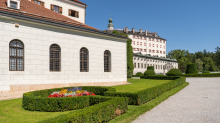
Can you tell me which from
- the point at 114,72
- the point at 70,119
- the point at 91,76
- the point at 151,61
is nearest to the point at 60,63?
the point at 91,76

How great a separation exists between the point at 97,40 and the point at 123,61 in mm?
4507

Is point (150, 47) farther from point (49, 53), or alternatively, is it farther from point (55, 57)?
point (49, 53)

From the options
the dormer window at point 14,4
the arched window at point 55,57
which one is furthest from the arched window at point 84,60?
the dormer window at point 14,4

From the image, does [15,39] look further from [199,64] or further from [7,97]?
[199,64]

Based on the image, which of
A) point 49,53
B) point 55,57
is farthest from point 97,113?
point 55,57

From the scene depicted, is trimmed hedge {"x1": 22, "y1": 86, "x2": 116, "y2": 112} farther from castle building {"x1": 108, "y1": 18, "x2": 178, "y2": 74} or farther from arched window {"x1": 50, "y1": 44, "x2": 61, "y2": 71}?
castle building {"x1": 108, "y1": 18, "x2": 178, "y2": 74}

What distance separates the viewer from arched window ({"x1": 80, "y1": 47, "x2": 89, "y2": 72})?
59.5ft

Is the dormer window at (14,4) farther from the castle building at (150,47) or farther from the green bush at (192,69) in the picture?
the castle building at (150,47)

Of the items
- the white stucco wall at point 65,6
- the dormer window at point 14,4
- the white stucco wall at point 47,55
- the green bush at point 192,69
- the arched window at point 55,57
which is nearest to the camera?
the white stucco wall at point 47,55

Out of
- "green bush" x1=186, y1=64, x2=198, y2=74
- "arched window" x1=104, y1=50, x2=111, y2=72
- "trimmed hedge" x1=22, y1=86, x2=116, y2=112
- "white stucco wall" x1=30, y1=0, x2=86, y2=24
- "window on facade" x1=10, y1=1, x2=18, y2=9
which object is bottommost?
"trimmed hedge" x1=22, y1=86, x2=116, y2=112

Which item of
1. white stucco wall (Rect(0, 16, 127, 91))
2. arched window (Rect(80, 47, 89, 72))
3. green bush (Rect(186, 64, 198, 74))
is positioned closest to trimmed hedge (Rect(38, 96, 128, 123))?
white stucco wall (Rect(0, 16, 127, 91))

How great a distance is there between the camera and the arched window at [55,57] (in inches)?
632

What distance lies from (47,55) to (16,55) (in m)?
2.49

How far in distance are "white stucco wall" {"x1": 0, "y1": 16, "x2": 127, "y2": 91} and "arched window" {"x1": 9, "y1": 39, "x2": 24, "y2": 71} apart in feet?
0.91
